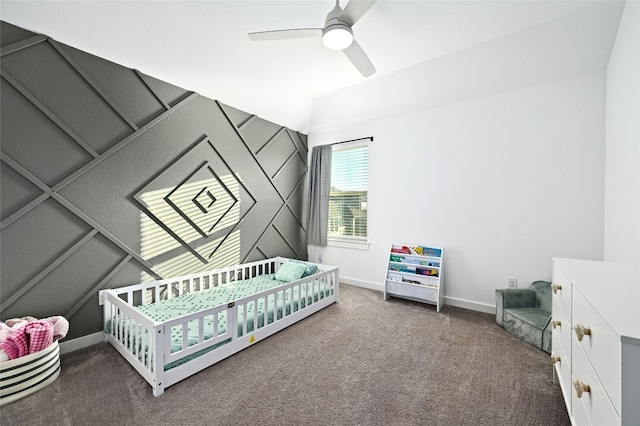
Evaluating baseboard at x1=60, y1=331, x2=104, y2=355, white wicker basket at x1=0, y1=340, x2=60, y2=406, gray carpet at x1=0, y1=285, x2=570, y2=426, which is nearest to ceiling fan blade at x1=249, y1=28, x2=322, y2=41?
gray carpet at x1=0, y1=285, x2=570, y2=426

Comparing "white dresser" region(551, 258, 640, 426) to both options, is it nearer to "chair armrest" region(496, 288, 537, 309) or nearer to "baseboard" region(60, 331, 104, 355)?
"chair armrest" region(496, 288, 537, 309)

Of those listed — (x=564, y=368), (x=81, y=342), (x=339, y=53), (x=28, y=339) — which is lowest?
(x=81, y=342)

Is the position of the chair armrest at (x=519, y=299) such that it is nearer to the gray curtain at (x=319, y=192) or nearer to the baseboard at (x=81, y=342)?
the gray curtain at (x=319, y=192)

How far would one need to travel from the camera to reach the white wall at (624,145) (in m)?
1.62

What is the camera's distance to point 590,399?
0.92 metres

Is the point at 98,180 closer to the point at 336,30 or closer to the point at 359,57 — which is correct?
the point at 336,30

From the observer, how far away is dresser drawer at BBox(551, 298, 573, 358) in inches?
49.0

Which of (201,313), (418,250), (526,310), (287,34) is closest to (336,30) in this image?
(287,34)

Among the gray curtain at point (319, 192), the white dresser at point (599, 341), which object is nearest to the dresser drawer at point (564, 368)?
the white dresser at point (599, 341)

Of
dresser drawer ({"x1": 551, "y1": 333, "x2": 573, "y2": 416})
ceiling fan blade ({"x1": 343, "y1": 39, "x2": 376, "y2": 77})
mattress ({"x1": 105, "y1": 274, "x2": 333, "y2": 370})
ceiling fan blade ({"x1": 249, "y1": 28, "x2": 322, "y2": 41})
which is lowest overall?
mattress ({"x1": 105, "y1": 274, "x2": 333, "y2": 370})

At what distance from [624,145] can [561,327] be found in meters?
1.43

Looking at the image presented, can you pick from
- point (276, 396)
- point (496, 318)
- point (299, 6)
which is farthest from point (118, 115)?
point (496, 318)

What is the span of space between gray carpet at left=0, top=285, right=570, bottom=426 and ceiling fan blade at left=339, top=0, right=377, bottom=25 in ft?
7.60

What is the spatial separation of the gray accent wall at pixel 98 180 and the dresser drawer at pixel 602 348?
293 centimetres
